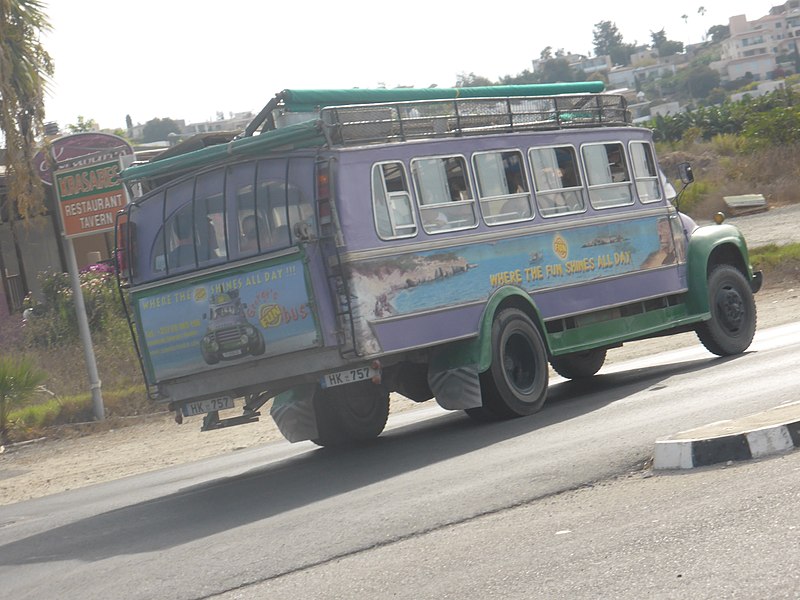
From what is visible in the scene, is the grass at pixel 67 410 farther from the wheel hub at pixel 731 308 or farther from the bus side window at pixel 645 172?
the wheel hub at pixel 731 308

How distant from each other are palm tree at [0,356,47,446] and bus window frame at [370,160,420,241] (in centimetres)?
877

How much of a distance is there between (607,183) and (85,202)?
8962 millimetres

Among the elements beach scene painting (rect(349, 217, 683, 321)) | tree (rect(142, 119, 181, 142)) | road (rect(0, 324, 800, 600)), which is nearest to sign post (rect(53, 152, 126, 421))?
road (rect(0, 324, 800, 600))

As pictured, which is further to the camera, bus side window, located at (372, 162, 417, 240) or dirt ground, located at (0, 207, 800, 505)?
dirt ground, located at (0, 207, 800, 505)

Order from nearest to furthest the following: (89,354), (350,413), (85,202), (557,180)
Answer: (350,413) < (557,180) < (89,354) < (85,202)

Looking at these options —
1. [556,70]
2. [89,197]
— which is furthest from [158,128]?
[89,197]

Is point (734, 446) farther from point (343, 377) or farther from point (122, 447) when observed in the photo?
point (122, 447)

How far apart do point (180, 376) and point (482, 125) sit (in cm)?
368

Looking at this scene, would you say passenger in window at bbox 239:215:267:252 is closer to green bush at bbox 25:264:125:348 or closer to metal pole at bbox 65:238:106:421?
metal pole at bbox 65:238:106:421

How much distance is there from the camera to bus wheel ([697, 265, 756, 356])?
566 inches

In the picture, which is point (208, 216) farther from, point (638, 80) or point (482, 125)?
point (638, 80)

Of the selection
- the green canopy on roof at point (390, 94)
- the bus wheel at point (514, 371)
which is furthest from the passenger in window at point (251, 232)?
the bus wheel at point (514, 371)

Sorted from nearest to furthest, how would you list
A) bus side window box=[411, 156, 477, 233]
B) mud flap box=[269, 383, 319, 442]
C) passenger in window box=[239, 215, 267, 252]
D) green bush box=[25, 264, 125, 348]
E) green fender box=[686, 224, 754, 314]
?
passenger in window box=[239, 215, 267, 252] → bus side window box=[411, 156, 477, 233] → mud flap box=[269, 383, 319, 442] → green fender box=[686, 224, 754, 314] → green bush box=[25, 264, 125, 348]

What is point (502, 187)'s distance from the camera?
39.0 feet
